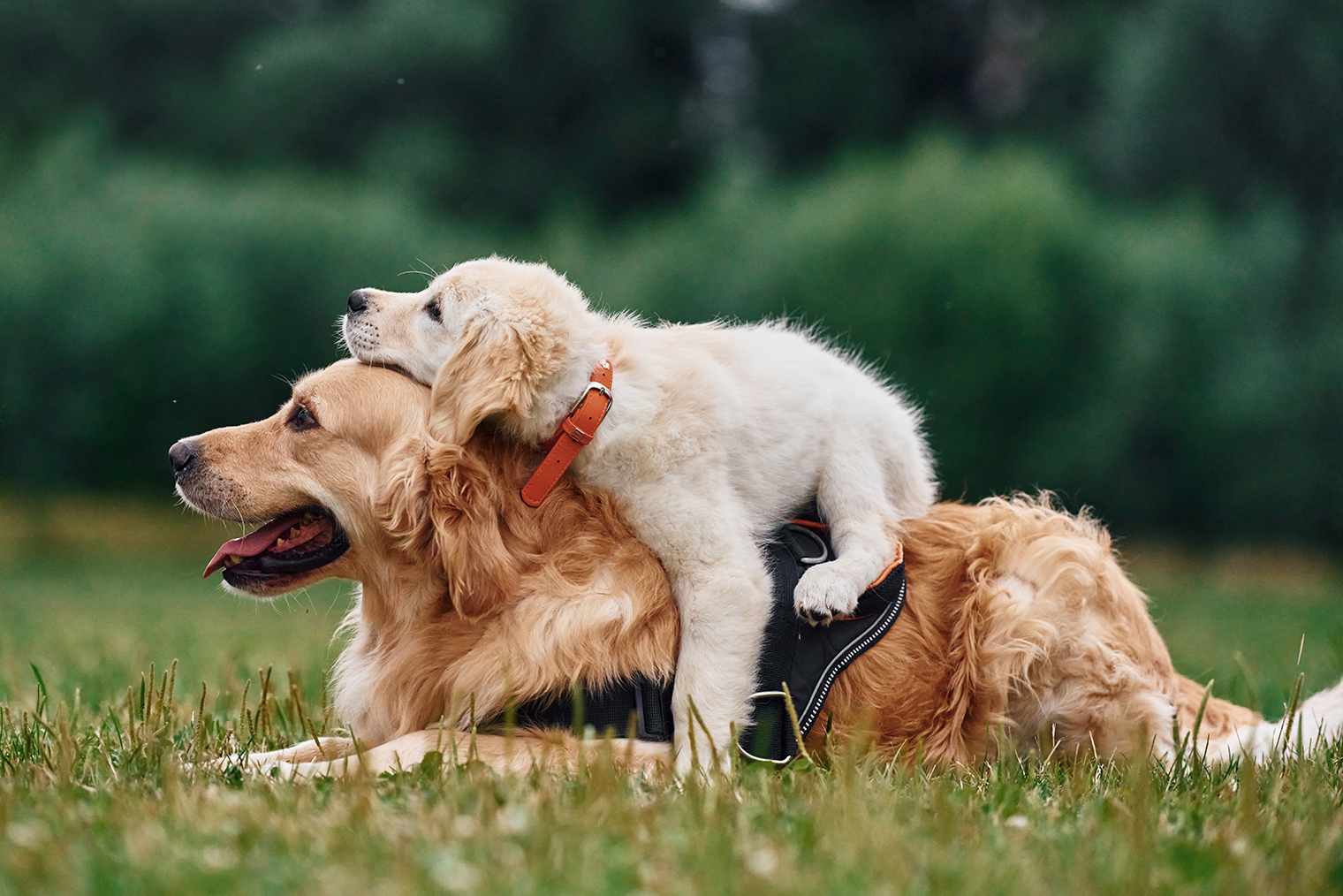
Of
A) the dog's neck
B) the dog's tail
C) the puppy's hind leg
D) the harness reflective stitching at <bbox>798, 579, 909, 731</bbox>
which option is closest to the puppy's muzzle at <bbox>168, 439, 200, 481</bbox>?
the dog's neck

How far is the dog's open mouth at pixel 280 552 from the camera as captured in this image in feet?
10.4

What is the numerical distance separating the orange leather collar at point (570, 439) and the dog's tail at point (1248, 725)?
1808mm

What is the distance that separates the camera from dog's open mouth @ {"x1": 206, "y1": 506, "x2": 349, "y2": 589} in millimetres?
3180

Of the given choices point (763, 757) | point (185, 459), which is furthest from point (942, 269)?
point (185, 459)

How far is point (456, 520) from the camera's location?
3.05 metres

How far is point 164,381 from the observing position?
14.8 m

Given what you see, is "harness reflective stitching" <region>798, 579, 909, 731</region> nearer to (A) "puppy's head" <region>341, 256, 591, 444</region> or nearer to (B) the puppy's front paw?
(B) the puppy's front paw

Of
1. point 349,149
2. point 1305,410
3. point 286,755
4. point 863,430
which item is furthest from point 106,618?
point 349,149

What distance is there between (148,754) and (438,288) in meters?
1.37

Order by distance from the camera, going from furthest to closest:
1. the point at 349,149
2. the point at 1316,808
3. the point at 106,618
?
1. the point at 349,149
2. the point at 106,618
3. the point at 1316,808

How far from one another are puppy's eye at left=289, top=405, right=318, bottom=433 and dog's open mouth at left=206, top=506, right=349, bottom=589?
0.69 feet

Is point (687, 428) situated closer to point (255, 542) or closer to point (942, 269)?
point (255, 542)

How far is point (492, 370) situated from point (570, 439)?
0.26 m

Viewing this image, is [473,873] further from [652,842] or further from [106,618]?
[106,618]
